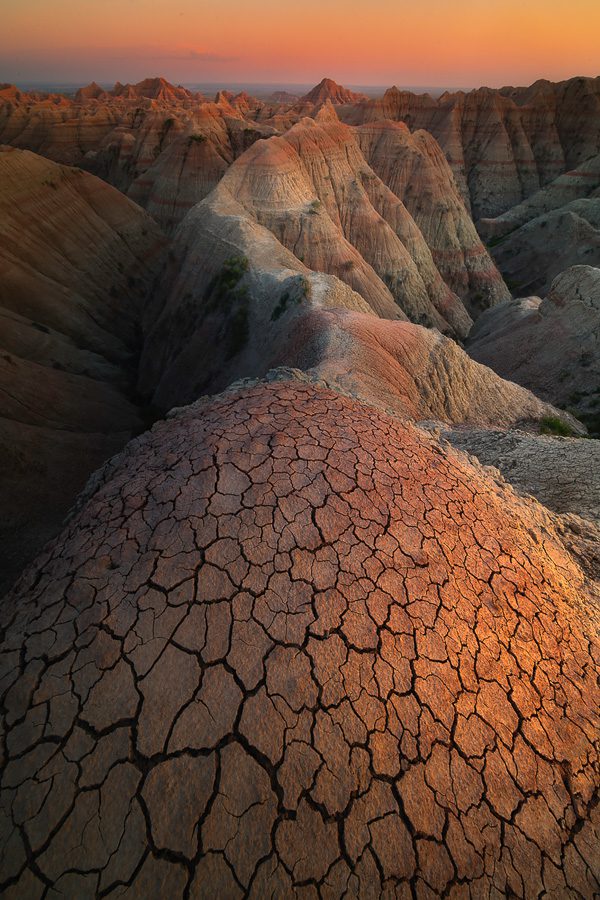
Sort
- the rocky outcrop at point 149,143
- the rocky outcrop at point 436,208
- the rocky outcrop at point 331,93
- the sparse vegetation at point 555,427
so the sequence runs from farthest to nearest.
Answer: the rocky outcrop at point 331,93, the rocky outcrop at point 149,143, the rocky outcrop at point 436,208, the sparse vegetation at point 555,427

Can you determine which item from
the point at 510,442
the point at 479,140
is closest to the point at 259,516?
the point at 510,442

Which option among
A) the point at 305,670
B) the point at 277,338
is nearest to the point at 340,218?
the point at 277,338

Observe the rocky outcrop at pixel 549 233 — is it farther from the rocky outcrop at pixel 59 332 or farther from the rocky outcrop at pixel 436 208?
the rocky outcrop at pixel 59 332

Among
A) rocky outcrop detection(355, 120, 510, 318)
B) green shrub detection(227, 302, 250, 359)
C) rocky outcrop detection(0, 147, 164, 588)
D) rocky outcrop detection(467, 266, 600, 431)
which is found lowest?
rocky outcrop detection(0, 147, 164, 588)

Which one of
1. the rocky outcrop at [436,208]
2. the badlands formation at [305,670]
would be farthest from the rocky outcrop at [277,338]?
the rocky outcrop at [436,208]

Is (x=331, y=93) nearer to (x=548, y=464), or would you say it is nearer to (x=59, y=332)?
(x=59, y=332)

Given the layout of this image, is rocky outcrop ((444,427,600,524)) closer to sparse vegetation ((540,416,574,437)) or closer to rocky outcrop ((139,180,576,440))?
rocky outcrop ((139,180,576,440))

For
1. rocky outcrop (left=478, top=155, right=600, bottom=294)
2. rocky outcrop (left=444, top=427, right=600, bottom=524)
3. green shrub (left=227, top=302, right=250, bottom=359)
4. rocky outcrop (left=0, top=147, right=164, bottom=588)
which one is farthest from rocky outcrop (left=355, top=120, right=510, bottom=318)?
rocky outcrop (left=444, top=427, right=600, bottom=524)
